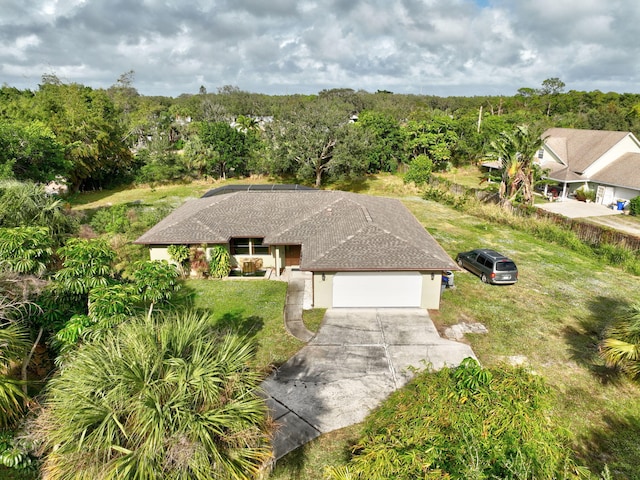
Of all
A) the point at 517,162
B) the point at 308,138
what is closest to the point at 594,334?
the point at 517,162

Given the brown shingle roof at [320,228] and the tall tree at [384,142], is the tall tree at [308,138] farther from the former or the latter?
the brown shingle roof at [320,228]

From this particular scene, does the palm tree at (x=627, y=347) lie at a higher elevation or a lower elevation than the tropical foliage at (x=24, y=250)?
lower

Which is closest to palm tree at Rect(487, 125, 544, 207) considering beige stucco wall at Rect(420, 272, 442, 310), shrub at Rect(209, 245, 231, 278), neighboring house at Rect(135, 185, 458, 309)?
neighboring house at Rect(135, 185, 458, 309)

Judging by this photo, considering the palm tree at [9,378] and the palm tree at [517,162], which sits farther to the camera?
the palm tree at [517,162]

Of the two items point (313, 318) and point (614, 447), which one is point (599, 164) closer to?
point (614, 447)

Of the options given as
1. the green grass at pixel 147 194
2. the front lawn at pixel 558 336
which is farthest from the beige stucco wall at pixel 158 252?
the green grass at pixel 147 194

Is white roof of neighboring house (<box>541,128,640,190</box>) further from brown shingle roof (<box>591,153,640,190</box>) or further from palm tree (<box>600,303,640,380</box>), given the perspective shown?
palm tree (<box>600,303,640,380</box>)

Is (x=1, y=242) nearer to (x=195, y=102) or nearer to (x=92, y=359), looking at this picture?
(x=92, y=359)
